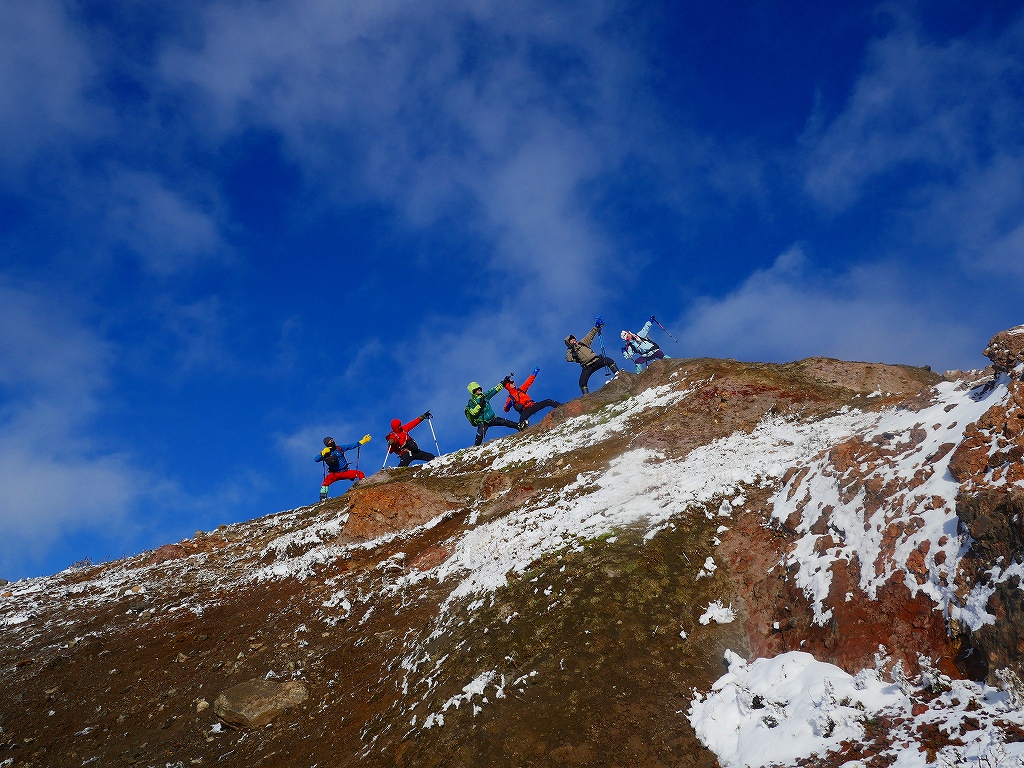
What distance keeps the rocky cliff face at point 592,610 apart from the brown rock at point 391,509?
4.2 inches

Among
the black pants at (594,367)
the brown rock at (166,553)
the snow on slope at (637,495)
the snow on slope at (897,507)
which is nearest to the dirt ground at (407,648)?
the snow on slope at (637,495)

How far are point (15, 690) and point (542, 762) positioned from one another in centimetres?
1327

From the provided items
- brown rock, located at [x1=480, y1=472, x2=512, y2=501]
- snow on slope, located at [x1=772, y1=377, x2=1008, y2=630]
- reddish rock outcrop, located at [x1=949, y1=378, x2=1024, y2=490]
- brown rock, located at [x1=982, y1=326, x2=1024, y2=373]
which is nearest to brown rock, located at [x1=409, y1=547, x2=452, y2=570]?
brown rock, located at [x1=480, y1=472, x2=512, y2=501]

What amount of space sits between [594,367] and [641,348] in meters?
2.97

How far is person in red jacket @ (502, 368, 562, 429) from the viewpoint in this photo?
29984 mm

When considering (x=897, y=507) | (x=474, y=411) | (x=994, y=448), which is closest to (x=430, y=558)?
(x=897, y=507)

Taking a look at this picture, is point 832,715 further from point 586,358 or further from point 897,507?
point 586,358

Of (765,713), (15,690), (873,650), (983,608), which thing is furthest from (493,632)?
(15,690)

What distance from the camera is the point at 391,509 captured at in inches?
787

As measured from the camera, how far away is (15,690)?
12.9m

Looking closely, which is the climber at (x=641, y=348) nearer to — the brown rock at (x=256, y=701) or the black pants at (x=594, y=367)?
the black pants at (x=594, y=367)

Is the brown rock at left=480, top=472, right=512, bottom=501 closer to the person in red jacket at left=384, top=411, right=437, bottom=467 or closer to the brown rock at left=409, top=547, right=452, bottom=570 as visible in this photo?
the brown rock at left=409, top=547, right=452, bottom=570

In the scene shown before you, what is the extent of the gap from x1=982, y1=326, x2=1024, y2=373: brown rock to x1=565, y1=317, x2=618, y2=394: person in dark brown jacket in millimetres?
19195

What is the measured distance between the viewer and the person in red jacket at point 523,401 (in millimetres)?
29984
